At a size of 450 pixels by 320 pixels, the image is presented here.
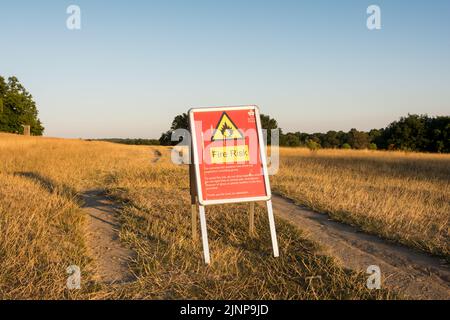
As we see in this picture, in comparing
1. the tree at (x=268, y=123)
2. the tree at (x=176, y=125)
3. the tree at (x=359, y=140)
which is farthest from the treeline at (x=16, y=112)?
the tree at (x=359, y=140)

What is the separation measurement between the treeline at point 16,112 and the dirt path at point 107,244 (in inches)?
2059

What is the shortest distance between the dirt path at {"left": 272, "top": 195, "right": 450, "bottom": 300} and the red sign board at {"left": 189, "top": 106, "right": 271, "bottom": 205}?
1291mm

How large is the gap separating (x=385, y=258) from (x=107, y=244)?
3673mm

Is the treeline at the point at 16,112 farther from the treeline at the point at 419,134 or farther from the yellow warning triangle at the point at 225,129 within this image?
the yellow warning triangle at the point at 225,129

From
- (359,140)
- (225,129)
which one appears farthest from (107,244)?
(359,140)

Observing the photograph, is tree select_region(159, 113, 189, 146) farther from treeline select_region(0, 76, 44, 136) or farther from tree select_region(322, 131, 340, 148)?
tree select_region(322, 131, 340, 148)

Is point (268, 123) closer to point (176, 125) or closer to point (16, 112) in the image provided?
point (176, 125)

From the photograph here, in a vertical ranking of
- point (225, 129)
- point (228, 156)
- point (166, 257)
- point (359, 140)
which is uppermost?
point (359, 140)

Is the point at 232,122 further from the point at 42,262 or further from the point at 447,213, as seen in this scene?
the point at 447,213

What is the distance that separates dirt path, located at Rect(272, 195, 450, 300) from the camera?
13.7 ft

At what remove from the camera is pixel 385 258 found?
201 inches

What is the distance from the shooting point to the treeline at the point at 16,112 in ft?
181
